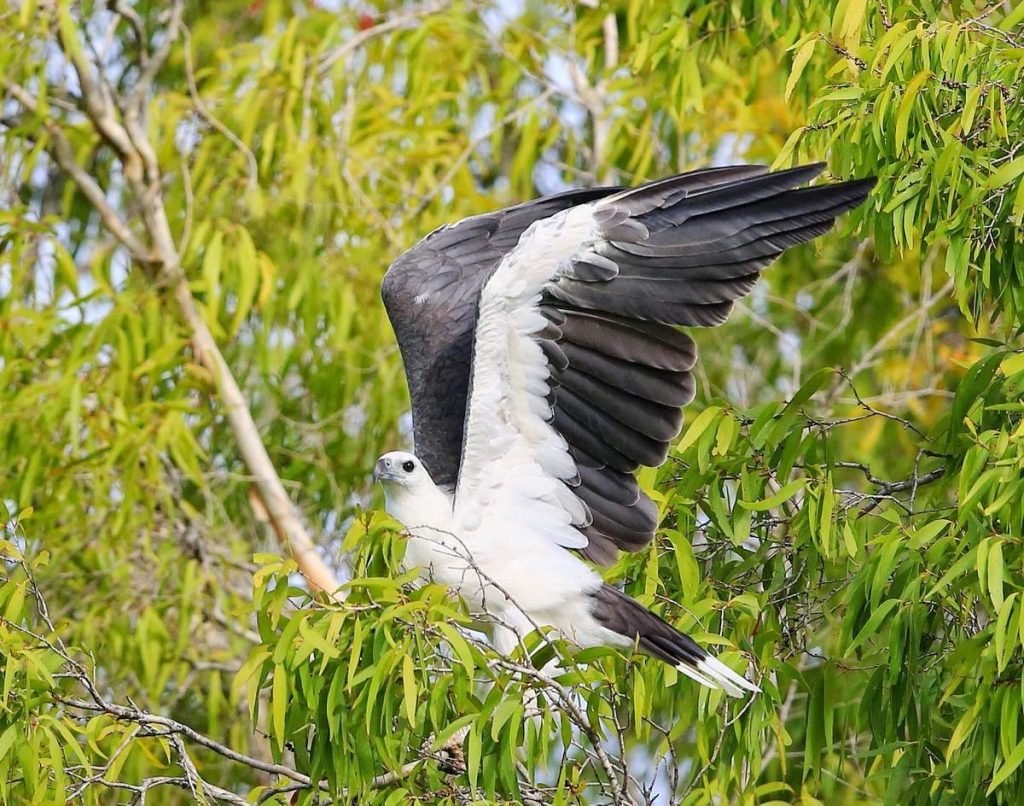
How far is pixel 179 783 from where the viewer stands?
9.36ft

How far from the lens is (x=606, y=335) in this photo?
355cm

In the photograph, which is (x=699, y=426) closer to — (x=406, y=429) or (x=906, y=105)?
(x=906, y=105)

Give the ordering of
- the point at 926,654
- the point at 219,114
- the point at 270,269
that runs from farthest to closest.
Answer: the point at 219,114, the point at 270,269, the point at 926,654

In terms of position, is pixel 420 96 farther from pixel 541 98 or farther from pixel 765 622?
pixel 765 622

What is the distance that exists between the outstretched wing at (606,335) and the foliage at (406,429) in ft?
0.50

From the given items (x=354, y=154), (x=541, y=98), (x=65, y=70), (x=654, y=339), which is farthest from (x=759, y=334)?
(x=654, y=339)

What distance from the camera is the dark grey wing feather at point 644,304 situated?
3410 mm

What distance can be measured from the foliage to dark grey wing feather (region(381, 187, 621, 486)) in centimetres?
40

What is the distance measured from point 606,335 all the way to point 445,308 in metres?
0.73

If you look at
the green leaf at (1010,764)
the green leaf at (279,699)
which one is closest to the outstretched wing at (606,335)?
the green leaf at (279,699)

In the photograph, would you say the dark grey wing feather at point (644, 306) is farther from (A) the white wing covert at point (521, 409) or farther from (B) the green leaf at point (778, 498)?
(B) the green leaf at point (778, 498)

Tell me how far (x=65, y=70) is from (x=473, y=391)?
3.34m

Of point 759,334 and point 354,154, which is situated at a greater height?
point 354,154

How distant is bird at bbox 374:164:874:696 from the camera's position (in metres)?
3.44
